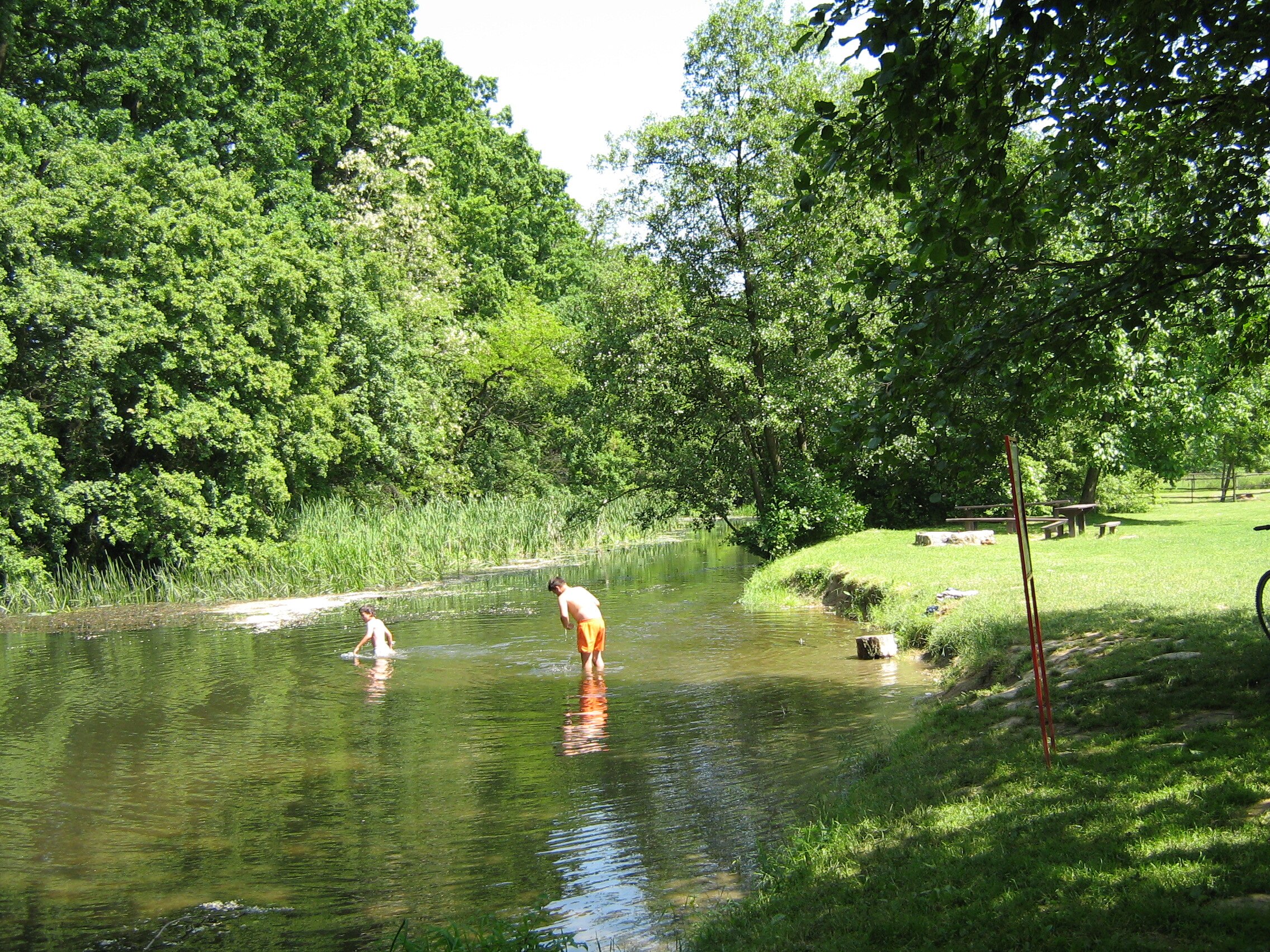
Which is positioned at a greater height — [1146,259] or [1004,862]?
[1146,259]

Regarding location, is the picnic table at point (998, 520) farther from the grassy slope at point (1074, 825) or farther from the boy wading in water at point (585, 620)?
the grassy slope at point (1074, 825)

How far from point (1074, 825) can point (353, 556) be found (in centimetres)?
2469

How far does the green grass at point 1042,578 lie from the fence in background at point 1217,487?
11334 millimetres

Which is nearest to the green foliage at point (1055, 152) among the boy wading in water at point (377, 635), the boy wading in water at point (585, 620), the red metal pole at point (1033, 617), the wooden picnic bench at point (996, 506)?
the red metal pole at point (1033, 617)

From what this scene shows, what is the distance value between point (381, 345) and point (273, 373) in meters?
5.98

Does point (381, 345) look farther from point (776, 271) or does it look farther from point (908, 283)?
point (908, 283)

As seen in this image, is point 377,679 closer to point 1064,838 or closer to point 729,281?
point 1064,838

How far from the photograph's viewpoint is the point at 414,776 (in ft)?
33.7

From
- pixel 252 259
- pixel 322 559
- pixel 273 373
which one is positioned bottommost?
pixel 322 559

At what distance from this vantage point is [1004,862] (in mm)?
5301

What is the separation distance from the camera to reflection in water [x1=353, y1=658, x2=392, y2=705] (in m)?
14.4

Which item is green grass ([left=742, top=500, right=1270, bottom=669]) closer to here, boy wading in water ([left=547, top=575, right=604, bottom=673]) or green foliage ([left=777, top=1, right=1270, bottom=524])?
green foliage ([left=777, top=1, right=1270, bottom=524])

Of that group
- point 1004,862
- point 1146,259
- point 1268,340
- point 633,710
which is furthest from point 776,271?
point 1004,862

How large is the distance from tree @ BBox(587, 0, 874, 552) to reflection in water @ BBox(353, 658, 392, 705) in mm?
9697
